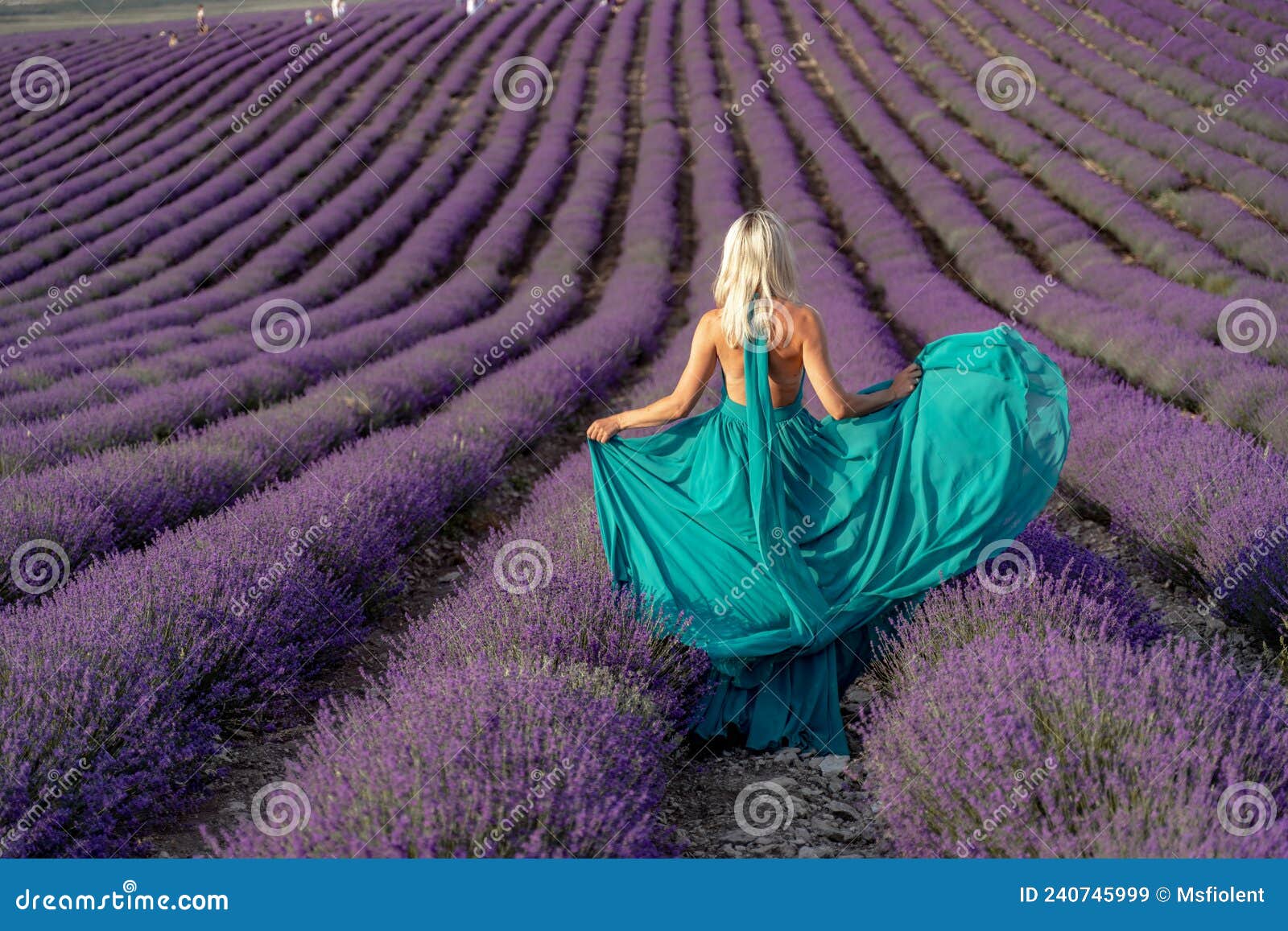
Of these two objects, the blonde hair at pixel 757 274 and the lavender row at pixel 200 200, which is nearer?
the blonde hair at pixel 757 274

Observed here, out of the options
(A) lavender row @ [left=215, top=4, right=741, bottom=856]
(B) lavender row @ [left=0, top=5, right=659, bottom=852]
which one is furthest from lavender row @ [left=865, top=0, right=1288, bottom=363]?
(B) lavender row @ [left=0, top=5, right=659, bottom=852]

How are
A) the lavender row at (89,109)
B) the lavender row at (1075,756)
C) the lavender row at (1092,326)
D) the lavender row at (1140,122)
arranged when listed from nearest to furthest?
the lavender row at (1075,756) < the lavender row at (1092,326) < the lavender row at (1140,122) < the lavender row at (89,109)

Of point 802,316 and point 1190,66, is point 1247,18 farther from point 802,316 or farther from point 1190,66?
→ point 802,316

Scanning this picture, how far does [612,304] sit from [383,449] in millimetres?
6012

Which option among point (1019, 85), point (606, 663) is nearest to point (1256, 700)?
point (606, 663)

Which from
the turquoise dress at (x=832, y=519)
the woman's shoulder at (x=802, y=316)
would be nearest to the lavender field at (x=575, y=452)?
the turquoise dress at (x=832, y=519)

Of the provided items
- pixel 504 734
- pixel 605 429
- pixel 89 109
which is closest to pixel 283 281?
pixel 89 109

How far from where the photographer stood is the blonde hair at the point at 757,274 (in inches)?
107

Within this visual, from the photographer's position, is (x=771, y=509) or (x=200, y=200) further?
(x=200, y=200)

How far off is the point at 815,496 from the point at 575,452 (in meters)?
3.56

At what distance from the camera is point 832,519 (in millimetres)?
2932

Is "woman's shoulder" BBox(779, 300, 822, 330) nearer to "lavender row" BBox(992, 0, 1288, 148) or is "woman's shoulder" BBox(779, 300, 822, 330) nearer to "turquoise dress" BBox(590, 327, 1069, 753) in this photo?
"turquoise dress" BBox(590, 327, 1069, 753)

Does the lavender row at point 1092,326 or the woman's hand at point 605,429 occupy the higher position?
the woman's hand at point 605,429

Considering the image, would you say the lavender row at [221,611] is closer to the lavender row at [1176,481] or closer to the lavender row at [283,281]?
the lavender row at [1176,481]
